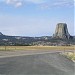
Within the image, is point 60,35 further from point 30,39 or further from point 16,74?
point 16,74

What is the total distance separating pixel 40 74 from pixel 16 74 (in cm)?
140

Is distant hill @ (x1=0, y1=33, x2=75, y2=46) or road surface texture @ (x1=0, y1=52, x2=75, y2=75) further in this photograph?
distant hill @ (x1=0, y1=33, x2=75, y2=46)

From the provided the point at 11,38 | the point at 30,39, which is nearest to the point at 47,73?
the point at 11,38

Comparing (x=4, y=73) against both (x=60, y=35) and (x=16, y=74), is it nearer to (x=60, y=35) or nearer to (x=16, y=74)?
(x=16, y=74)

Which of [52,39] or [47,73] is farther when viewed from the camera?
[52,39]

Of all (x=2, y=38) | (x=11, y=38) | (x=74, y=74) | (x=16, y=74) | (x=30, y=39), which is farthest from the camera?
(x=30, y=39)

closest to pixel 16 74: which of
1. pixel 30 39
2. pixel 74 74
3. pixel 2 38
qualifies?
pixel 74 74

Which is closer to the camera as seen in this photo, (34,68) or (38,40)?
(34,68)

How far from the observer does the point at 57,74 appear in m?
19.1

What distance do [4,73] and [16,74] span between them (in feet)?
2.42

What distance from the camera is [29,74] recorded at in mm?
18438

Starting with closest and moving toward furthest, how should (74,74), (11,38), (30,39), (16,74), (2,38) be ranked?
1. (16,74)
2. (74,74)
3. (2,38)
4. (11,38)
5. (30,39)

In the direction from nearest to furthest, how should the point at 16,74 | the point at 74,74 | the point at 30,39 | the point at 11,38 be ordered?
the point at 16,74 → the point at 74,74 → the point at 11,38 → the point at 30,39

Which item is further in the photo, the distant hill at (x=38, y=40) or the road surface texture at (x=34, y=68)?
the distant hill at (x=38, y=40)
